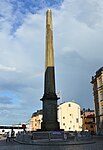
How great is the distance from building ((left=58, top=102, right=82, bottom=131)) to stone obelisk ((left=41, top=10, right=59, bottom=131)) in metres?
59.7

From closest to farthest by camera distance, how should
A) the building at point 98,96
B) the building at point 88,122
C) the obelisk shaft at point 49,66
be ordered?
the obelisk shaft at point 49,66, the building at point 98,96, the building at point 88,122

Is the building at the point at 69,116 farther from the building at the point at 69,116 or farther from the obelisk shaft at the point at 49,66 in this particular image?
the obelisk shaft at the point at 49,66

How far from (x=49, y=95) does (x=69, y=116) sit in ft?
203

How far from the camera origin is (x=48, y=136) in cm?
2273

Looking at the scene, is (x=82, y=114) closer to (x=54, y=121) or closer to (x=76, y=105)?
(x=76, y=105)

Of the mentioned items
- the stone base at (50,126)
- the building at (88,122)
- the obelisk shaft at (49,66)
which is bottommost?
the stone base at (50,126)

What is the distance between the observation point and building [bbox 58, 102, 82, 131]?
3408 inches

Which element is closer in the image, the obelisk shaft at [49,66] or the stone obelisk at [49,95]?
the stone obelisk at [49,95]

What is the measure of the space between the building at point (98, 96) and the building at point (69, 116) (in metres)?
21.3

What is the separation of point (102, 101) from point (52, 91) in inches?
1380

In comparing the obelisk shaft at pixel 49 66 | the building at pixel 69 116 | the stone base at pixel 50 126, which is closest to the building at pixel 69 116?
the building at pixel 69 116

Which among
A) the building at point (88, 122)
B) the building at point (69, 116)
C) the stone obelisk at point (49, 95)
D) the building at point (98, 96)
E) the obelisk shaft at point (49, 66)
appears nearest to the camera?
the stone obelisk at point (49, 95)

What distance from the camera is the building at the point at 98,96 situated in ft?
201

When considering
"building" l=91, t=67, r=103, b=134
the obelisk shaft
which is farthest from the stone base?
"building" l=91, t=67, r=103, b=134
